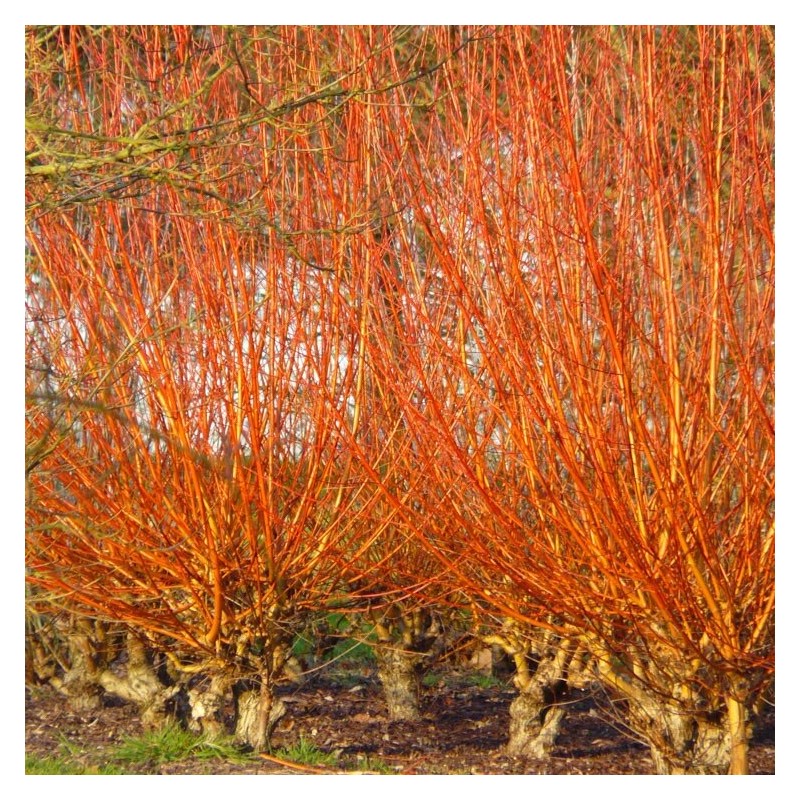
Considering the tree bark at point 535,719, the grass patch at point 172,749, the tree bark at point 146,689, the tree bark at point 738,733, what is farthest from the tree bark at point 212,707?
the tree bark at point 738,733

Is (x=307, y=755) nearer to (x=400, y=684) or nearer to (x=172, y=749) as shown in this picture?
(x=172, y=749)

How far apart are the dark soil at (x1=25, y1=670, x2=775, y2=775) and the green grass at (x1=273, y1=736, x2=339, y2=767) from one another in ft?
0.11

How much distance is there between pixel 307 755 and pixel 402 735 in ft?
1.89

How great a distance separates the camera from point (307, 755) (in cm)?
362

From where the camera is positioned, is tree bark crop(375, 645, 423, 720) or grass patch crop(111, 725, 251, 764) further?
tree bark crop(375, 645, 423, 720)

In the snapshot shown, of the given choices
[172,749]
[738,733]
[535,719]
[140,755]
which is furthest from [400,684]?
[738,733]

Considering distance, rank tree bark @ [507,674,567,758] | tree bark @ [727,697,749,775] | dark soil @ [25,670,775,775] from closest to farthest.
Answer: tree bark @ [727,697,749,775], dark soil @ [25,670,775,775], tree bark @ [507,674,567,758]

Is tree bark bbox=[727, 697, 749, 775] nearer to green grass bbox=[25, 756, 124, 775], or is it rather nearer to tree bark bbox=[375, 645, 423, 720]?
tree bark bbox=[375, 645, 423, 720]

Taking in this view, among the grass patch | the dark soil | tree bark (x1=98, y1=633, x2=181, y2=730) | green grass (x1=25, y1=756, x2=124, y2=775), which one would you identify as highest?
tree bark (x1=98, y1=633, x2=181, y2=730)

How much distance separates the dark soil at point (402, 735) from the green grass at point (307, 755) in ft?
0.11

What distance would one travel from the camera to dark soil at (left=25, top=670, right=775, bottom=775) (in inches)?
142

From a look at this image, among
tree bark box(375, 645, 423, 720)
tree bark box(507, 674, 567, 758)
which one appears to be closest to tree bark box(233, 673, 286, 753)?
tree bark box(375, 645, 423, 720)

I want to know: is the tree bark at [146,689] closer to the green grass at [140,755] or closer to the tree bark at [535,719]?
the green grass at [140,755]
